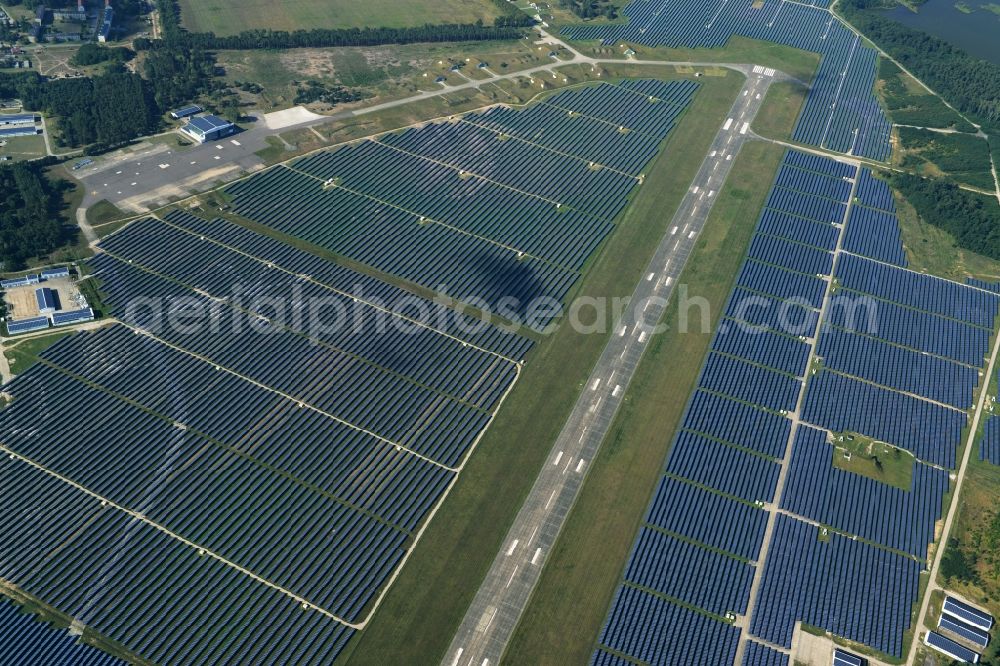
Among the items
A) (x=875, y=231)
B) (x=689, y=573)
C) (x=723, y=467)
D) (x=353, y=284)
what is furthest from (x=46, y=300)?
(x=875, y=231)

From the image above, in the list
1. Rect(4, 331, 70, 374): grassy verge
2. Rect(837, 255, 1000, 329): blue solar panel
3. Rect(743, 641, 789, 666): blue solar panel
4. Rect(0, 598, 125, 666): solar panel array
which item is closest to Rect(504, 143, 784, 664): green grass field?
Rect(743, 641, 789, 666): blue solar panel

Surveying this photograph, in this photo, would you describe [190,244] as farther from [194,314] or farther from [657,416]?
[657,416]

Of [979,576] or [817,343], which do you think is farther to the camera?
[817,343]

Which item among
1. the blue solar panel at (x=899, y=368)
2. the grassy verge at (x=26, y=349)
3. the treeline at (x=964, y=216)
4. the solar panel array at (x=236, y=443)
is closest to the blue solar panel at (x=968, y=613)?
the blue solar panel at (x=899, y=368)

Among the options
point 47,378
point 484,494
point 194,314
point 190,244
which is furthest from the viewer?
A: point 190,244

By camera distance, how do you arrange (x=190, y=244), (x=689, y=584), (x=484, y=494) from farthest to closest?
(x=190, y=244) → (x=484, y=494) → (x=689, y=584)

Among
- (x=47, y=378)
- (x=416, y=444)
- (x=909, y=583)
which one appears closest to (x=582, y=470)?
(x=416, y=444)

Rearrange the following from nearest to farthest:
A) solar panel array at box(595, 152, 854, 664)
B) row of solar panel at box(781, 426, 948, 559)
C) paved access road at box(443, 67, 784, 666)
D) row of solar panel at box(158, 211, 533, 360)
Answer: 1. paved access road at box(443, 67, 784, 666)
2. solar panel array at box(595, 152, 854, 664)
3. row of solar panel at box(781, 426, 948, 559)
4. row of solar panel at box(158, 211, 533, 360)

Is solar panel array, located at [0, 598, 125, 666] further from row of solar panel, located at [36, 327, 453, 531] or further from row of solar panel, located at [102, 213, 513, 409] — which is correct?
row of solar panel, located at [102, 213, 513, 409]
